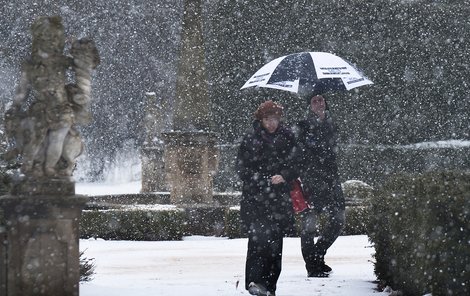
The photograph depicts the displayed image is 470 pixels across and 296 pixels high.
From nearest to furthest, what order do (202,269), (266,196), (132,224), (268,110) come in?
(266,196), (268,110), (202,269), (132,224)

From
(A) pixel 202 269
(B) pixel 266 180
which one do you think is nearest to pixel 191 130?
(A) pixel 202 269

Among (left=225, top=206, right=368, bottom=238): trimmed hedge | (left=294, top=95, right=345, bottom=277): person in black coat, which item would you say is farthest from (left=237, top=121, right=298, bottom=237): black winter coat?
(left=225, top=206, right=368, bottom=238): trimmed hedge

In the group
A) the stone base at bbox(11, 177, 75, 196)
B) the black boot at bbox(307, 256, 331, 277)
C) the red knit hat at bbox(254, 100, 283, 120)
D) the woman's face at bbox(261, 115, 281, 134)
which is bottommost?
the black boot at bbox(307, 256, 331, 277)

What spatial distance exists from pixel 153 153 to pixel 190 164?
6.80 m

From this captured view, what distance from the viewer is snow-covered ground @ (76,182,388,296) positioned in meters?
7.22

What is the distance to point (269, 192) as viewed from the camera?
6824 mm

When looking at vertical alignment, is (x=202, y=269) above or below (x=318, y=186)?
below

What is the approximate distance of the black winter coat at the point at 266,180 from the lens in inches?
269

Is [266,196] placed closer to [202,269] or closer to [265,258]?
[265,258]

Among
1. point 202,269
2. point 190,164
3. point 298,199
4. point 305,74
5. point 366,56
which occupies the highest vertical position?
point 366,56

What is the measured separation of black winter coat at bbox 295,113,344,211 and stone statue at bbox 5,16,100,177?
2536 mm

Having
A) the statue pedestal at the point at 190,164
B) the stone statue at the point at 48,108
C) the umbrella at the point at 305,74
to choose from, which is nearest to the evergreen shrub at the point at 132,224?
the statue pedestal at the point at 190,164

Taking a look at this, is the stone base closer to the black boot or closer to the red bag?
the red bag

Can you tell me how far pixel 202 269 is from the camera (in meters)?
9.26
